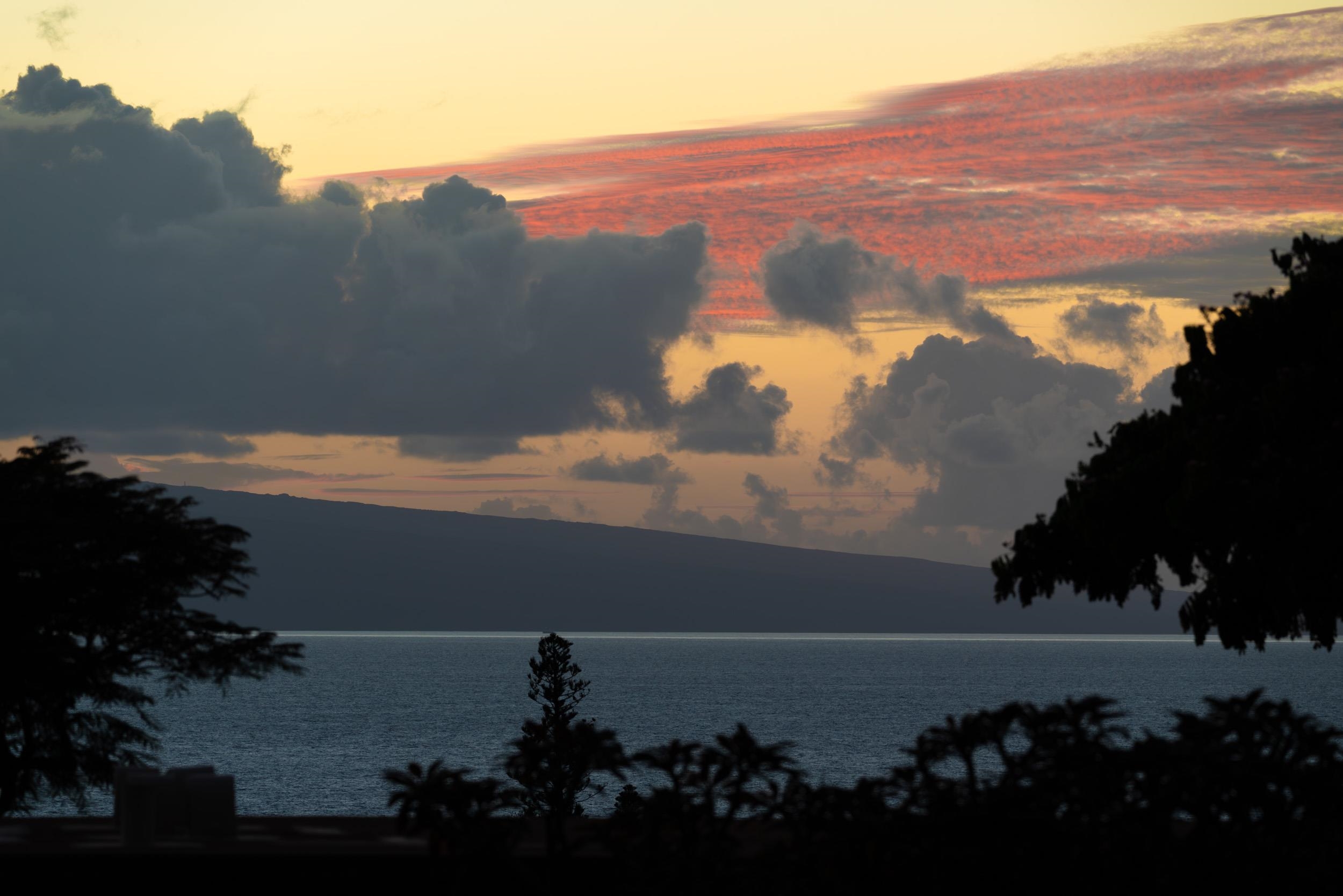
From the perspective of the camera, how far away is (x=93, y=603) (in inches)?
1091

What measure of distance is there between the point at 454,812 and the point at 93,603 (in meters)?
16.7

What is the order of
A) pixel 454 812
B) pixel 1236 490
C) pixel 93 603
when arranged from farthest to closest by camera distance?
pixel 93 603 < pixel 1236 490 < pixel 454 812

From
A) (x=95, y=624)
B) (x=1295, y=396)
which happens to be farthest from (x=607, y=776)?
(x=1295, y=396)

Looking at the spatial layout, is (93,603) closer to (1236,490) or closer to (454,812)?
(454,812)

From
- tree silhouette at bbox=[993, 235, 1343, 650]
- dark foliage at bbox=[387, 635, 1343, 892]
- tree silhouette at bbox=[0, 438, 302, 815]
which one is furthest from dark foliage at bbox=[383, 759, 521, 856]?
tree silhouette at bbox=[0, 438, 302, 815]

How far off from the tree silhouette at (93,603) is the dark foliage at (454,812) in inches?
531

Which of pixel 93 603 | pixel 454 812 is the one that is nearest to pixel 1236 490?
pixel 454 812

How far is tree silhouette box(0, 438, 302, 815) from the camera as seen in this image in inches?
1073

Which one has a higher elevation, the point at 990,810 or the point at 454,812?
the point at 990,810

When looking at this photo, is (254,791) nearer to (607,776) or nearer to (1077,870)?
(607,776)

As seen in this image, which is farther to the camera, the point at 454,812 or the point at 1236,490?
the point at 1236,490

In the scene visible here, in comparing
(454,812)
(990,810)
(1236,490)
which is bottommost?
(454,812)

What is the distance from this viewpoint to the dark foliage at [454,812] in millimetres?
13398

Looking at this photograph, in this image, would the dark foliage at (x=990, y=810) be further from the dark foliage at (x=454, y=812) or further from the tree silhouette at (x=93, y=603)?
the tree silhouette at (x=93, y=603)
